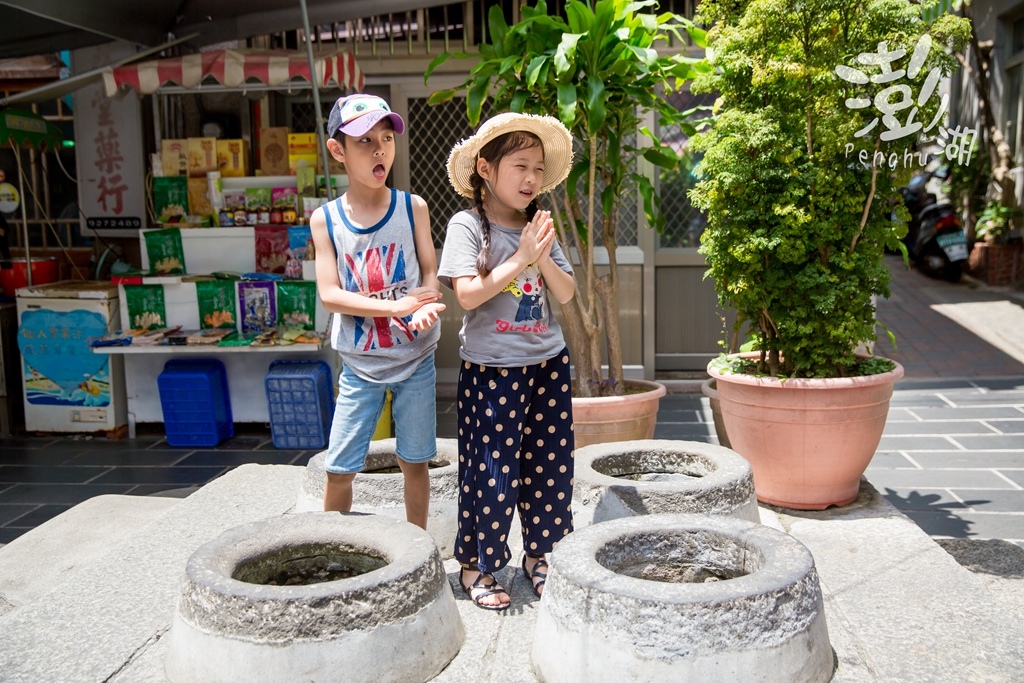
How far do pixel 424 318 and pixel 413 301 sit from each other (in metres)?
0.09

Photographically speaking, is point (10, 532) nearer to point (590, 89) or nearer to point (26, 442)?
point (26, 442)

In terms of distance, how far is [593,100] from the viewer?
418cm

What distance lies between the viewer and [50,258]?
21.9 ft

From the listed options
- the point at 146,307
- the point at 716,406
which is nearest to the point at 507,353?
the point at 716,406

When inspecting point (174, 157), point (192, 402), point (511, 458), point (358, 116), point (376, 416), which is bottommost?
point (192, 402)

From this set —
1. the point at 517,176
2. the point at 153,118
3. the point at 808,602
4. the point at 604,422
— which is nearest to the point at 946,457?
the point at 604,422

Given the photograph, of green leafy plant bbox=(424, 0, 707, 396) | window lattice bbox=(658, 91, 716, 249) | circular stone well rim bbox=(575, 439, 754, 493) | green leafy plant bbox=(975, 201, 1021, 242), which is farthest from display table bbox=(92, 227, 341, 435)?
green leafy plant bbox=(975, 201, 1021, 242)

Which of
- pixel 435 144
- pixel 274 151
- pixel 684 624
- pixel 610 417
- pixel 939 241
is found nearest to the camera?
pixel 684 624

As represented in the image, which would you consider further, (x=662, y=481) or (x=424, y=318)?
(x=662, y=481)

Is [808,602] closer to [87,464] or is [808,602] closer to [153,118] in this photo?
[87,464]

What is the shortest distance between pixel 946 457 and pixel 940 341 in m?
3.30

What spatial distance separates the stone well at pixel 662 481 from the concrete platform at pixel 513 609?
0.51 ft

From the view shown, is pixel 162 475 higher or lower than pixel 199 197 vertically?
lower

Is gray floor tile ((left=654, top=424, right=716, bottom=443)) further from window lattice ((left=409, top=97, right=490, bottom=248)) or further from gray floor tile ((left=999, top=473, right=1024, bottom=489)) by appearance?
window lattice ((left=409, top=97, right=490, bottom=248))
